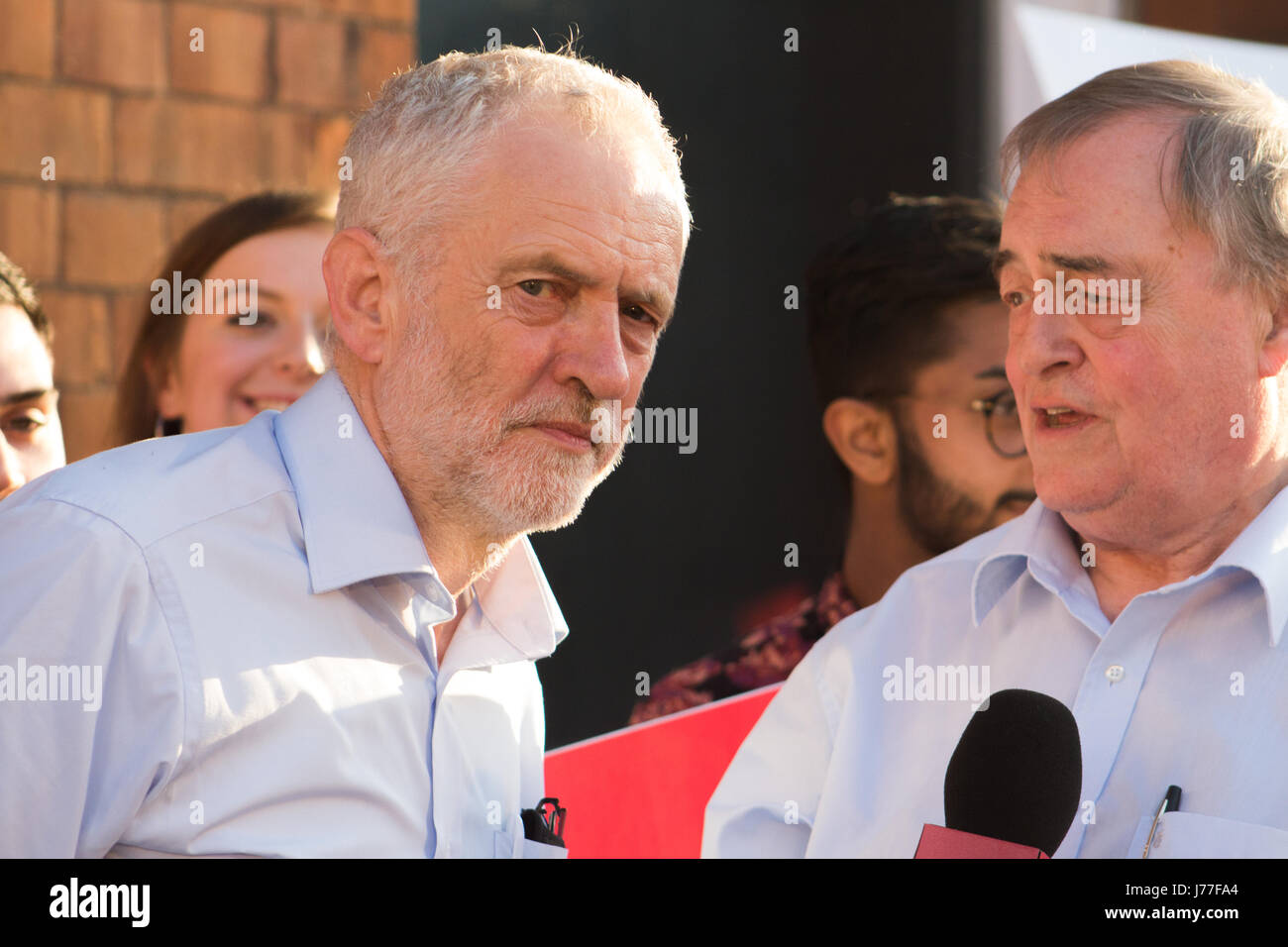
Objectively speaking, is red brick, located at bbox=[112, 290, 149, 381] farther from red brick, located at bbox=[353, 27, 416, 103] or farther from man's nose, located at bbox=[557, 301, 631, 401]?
man's nose, located at bbox=[557, 301, 631, 401]

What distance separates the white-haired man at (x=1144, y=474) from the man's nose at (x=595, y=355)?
661mm

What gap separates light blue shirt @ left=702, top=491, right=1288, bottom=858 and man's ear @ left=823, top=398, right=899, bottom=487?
44 cm

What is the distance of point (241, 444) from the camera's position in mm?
2146

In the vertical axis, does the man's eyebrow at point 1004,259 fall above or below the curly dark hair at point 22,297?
above

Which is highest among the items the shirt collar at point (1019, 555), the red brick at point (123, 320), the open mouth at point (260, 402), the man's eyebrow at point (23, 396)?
the red brick at point (123, 320)

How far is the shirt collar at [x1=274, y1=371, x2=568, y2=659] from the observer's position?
6.77 ft

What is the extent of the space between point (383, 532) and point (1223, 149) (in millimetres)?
1416

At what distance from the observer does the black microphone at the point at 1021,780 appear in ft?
5.76

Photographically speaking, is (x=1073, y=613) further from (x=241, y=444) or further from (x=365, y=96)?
(x=365, y=96)

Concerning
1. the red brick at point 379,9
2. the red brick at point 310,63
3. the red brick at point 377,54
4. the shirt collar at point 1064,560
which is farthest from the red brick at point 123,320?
the shirt collar at point 1064,560

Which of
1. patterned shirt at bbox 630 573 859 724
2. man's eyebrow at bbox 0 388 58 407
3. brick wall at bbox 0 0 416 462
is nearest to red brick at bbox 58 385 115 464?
brick wall at bbox 0 0 416 462

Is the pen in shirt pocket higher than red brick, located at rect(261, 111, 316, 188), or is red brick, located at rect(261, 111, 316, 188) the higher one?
red brick, located at rect(261, 111, 316, 188)

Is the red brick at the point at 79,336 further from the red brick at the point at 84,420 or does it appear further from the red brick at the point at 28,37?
the red brick at the point at 28,37

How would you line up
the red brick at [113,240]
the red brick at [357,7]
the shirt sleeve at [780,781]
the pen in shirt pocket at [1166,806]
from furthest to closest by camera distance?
the red brick at [357,7] → the red brick at [113,240] → the shirt sleeve at [780,781] → the pen in shirt pocket at [1166,806]
